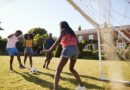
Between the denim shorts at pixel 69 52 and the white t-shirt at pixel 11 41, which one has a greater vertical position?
the white t-shirt at pixel 11 41

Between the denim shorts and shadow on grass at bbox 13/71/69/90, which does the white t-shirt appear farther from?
the denim shorts

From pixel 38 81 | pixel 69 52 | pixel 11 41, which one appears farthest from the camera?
pixel 11 41

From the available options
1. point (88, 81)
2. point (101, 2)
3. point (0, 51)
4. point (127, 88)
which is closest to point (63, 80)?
point (88, 81)

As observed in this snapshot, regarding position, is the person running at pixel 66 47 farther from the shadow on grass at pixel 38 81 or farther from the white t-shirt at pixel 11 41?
the white t-shirt at pixel 11 41

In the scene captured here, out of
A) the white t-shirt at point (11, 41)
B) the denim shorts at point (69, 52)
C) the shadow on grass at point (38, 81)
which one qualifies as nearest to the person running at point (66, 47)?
the denim shorts at point (69, 52)

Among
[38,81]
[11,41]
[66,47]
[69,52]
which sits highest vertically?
[11,41]

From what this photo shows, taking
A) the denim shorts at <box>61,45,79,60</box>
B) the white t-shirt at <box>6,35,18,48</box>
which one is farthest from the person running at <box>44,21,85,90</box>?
the white t-shirt at <box>6,35,18,48</box>

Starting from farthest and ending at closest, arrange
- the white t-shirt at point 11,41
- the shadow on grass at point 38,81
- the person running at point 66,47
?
the white t-shirt at point 11,41
the shadow on grass at point 38,81
the person running at point 66,47

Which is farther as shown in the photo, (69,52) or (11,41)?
(11,41)

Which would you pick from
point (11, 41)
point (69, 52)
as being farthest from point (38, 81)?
point (11, 41)

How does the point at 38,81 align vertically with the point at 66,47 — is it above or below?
below

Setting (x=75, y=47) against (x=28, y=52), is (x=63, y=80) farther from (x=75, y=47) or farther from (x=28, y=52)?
(x=28, y=52)

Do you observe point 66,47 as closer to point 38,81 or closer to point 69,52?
point 69,52

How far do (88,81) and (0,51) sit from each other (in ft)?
125
